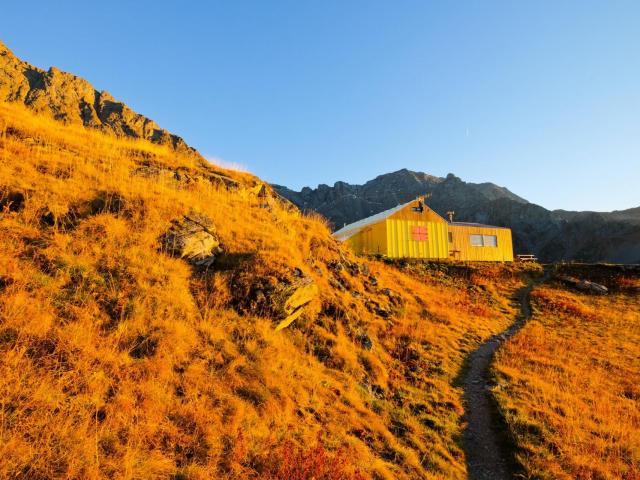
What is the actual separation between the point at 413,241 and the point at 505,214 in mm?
103409

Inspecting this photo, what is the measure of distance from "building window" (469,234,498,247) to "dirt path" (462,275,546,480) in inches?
1097

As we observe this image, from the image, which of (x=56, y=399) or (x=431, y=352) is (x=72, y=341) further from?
(x=431, y=352)

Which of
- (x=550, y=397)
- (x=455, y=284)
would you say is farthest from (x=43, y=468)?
(x=455, y=284)

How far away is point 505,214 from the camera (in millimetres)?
119750

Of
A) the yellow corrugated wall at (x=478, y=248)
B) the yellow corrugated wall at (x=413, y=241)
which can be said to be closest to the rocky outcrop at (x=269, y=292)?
the yellow corrugated wall at (x=413, y=241)

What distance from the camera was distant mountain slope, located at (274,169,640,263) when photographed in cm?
9069

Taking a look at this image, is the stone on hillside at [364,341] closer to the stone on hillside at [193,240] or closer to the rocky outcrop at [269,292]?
the rocky outcrop at [269,292]

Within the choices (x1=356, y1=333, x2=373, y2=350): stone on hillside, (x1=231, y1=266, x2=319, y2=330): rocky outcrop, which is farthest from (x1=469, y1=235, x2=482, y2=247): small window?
(x1=231, y1=266, x2=319, y2=330): rocky outcrop

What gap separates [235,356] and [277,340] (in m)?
1.39

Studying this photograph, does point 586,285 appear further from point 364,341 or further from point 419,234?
point 364,341

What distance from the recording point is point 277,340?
780 centimetres

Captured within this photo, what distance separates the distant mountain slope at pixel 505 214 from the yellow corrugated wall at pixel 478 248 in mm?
35730

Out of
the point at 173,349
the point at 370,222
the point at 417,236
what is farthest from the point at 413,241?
the point at 173,349

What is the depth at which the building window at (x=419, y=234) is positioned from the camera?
33.6m
